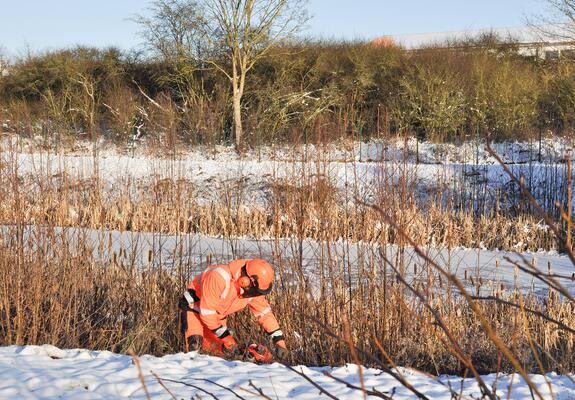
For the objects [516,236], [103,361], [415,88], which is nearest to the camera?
[103,361]

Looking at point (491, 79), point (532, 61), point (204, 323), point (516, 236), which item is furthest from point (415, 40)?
point (204, 323)

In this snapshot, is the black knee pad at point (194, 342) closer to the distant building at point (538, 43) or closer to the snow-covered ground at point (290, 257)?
the snow-covered ground at point (290, 257)

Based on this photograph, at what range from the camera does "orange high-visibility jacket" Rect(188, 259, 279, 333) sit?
16.0 feet

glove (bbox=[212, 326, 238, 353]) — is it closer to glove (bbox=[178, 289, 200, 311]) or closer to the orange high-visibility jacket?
the orange high-visibility jacket

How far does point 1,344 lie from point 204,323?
1484 millimetres

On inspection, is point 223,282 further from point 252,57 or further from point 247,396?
point 252,57

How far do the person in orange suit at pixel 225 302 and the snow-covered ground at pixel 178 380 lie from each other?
405 mm

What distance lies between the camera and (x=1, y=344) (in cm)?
509

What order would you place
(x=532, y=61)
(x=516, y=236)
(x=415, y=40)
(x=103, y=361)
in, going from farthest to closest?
(x=415, y=40) → (x=532, y=61) → (x=516, y=236) → (x=103, y=361)

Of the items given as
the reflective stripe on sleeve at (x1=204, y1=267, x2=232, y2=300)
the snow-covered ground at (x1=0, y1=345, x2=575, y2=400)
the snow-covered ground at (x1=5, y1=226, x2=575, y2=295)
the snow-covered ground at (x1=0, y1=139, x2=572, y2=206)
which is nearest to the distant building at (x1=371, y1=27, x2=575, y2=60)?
the snow-covered ground at (x1=0, y1=139, x2=572, y2=206)

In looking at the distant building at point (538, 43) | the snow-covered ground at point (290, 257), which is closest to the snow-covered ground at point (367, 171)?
the snow-covered ground at point (290, 257)

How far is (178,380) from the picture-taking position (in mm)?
3986

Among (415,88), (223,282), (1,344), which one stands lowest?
(1,344)

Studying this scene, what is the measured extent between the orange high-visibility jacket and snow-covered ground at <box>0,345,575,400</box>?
0.38m
